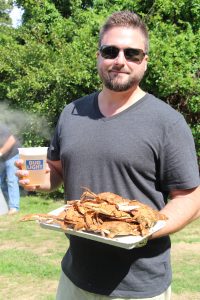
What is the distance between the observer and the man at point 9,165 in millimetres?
8086

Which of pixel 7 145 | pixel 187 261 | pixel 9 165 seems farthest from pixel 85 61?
pixel 187 261

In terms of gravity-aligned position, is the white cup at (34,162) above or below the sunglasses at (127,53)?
below

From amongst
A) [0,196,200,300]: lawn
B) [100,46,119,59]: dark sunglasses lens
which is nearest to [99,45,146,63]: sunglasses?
[100,46,119,59]: dark sunglasses lens

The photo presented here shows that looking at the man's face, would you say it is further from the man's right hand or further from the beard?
the man's right hand

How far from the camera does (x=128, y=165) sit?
226 cm

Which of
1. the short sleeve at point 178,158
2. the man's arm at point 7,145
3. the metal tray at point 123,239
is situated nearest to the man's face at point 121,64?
the short sleeve at point 178,158

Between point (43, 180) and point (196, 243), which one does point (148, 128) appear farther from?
point (196, 243)

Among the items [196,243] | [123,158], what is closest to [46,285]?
[196,243]

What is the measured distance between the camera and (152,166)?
89.0 inches

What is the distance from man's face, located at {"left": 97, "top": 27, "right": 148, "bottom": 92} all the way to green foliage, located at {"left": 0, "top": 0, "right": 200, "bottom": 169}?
591 centimetres

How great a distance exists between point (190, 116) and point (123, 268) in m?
6.94

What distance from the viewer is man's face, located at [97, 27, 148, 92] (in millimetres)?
2352

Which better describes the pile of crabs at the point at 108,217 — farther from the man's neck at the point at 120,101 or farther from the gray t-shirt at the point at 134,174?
the man's neck at the point at 120,101

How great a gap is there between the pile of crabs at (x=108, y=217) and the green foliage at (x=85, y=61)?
20.9ft
